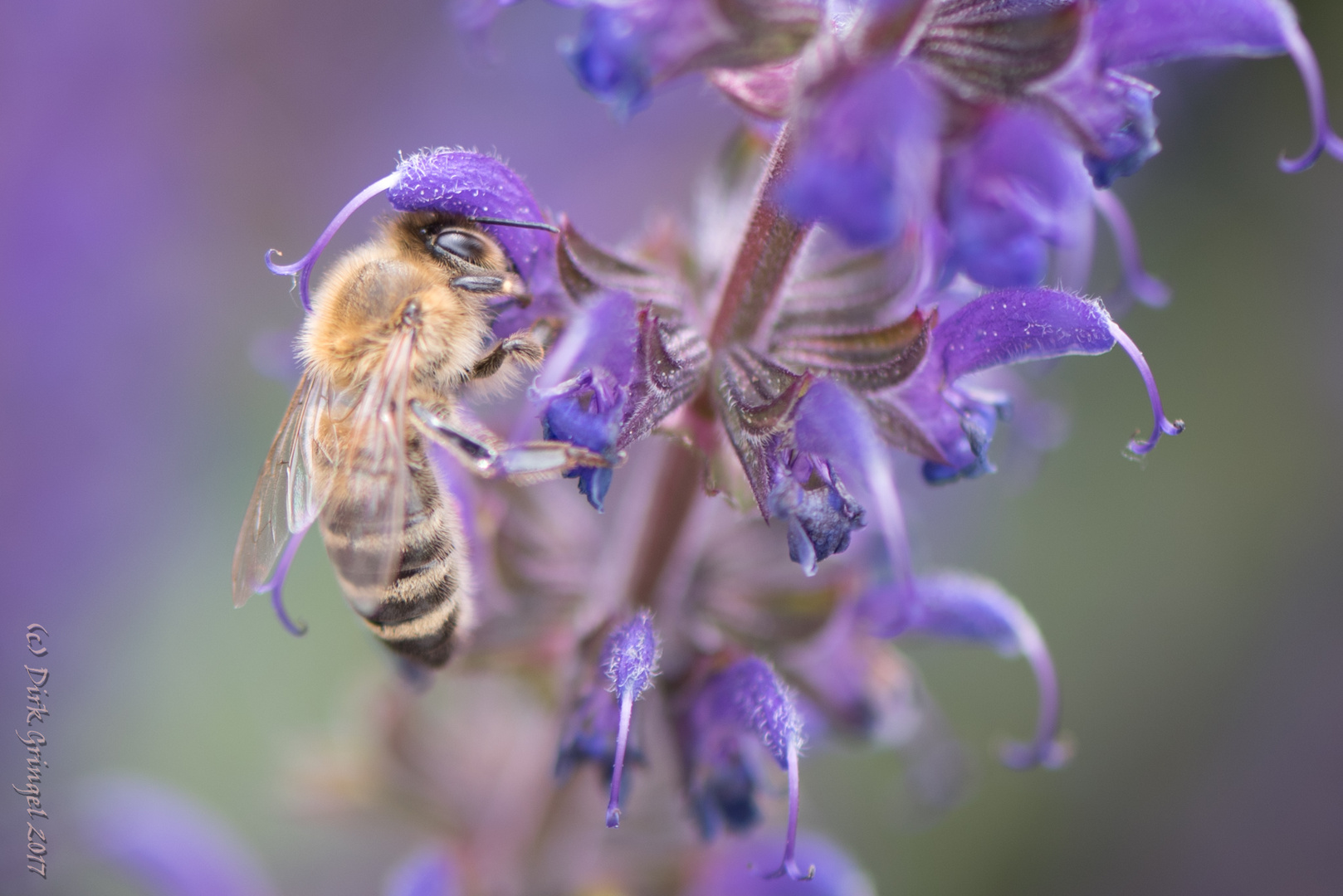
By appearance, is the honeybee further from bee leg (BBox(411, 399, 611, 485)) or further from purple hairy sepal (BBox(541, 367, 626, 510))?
purple hairy sepal (BBox(541, 367, 626, 510))

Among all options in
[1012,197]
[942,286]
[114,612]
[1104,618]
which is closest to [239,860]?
[114,612]

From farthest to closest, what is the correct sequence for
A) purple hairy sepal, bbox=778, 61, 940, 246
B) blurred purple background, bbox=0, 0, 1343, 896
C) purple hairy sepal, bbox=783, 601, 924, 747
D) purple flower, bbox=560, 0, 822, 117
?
blurred purple background, bbox=0, 0, 1343, 896
purple hairy sepal, bbox=783, 601, 924, 747
purple flower, bbox=560, 0, 822, 117
purple hairy sepal, bbox=778, 61, 940, 246

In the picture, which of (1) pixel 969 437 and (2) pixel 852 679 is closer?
(1) pixel 969 437

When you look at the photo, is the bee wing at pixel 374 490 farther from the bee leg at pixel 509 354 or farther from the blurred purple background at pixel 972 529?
the blurred purple background at pixel 972 529

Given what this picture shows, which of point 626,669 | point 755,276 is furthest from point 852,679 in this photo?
point 755,276

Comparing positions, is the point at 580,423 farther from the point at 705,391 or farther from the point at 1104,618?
the point at 1104,618

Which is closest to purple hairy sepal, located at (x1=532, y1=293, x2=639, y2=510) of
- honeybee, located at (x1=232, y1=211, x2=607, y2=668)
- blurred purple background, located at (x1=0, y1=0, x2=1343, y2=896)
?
honeybee, located at (x1=232, y1=211, x2=607, y2=668)

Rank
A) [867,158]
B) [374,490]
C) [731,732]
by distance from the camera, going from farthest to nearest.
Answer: [731,732] < [374,490] < [867,158]

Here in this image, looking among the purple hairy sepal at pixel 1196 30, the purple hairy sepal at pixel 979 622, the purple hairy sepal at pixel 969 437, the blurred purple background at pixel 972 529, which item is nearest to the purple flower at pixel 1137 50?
the purple hairy sepal at pixel 1196 30

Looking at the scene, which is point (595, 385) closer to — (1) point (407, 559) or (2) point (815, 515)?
(2) point (815, 515)
